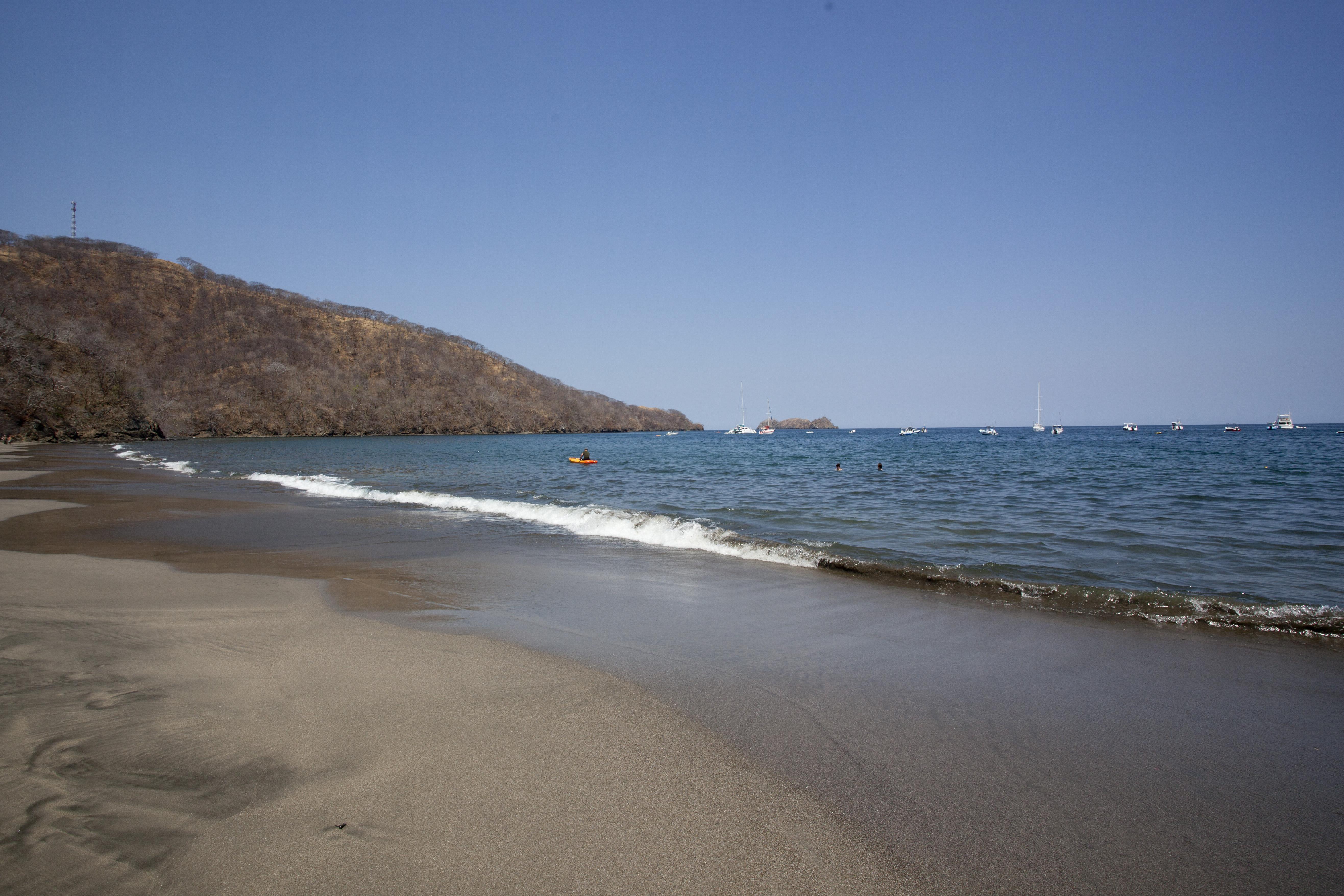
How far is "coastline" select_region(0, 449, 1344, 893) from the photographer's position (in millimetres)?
2760

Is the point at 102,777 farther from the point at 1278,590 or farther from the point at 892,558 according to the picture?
the point at 1278,590

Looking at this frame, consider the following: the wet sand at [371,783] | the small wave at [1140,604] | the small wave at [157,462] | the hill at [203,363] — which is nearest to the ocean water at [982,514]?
the small wave at [1140,604]

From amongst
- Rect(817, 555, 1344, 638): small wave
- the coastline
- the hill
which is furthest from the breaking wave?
the hill

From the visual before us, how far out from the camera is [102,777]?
3.03 meters

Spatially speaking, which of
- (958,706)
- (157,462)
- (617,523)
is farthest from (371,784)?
(157,462)

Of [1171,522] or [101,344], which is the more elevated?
[101,344]

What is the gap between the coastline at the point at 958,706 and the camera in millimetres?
2760

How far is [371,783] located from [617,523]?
10152mm

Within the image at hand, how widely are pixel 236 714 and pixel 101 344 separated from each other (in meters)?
129

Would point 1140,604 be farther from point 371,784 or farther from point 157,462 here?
point 157,462

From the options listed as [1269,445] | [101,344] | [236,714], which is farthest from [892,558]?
[101,344]

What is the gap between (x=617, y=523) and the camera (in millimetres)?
13227

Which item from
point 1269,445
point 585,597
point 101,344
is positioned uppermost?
point 101,344

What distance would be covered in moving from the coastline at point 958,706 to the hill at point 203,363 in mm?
76365
